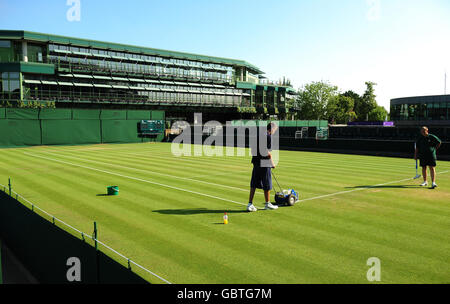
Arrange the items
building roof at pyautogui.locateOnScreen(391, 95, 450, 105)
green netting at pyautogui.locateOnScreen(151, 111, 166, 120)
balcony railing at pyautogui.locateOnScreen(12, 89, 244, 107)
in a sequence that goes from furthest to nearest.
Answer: balcony railing at pyautogui.locateOnScreen(12, 89, 244, 107), building roof at pyautogui.locateOnScreen(391, 95, 450, 105), green netting at pyautogui.locateOnScreen(151, 111, 166, 120)

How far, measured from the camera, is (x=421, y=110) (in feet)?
188

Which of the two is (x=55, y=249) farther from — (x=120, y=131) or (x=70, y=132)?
(x=120, y=131)

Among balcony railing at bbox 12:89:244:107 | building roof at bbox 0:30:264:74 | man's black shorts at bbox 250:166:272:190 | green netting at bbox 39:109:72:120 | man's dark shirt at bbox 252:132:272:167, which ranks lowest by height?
man's black shorts at bbox 250:166:272:190

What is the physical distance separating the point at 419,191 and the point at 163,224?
Result: 9.93m

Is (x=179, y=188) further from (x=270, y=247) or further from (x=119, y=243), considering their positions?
(x=270, y=247)

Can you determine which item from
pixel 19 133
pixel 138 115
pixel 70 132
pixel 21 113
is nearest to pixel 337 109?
pixel 138 115

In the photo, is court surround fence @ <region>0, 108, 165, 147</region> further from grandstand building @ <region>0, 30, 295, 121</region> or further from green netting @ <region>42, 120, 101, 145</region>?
grandstand building @ <region>0, 30, 295, 121</region>

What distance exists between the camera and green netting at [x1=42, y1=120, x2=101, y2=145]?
142ft

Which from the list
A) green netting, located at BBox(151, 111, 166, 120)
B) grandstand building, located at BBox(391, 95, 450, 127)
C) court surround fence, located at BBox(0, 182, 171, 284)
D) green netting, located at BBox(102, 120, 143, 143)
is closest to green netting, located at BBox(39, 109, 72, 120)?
green netting, located at BBox(102, 120, 143, 143)

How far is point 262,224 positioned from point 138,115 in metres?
43.6

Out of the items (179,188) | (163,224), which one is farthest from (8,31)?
(163,224)

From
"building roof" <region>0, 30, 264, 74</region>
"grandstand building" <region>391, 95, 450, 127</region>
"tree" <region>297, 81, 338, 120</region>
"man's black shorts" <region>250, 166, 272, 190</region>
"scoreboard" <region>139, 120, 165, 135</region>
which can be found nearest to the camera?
"man's black shorts" <region>250, 166, 272, 190</region>

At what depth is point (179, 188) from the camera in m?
14.6

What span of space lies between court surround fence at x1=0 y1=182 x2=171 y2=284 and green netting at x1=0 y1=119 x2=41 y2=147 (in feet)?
105
